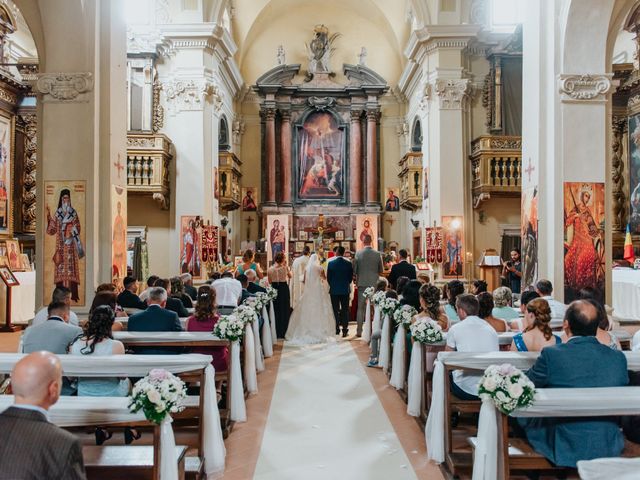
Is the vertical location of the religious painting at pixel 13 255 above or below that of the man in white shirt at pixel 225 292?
above

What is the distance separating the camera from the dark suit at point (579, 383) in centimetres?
383

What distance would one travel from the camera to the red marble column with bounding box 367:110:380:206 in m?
23.2

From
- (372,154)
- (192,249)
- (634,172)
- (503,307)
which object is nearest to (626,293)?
(634,172)

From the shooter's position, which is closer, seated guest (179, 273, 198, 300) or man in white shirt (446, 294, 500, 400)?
man in white shirt (446, 294, 500, 400)

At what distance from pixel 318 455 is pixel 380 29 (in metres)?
21.2

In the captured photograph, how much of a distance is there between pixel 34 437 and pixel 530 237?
8.28 metres

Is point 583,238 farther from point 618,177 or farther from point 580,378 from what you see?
point 618,177

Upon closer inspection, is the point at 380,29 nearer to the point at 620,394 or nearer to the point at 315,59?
the point at 315,59

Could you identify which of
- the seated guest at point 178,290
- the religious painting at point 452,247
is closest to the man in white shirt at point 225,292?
the seated guest at point 178,290

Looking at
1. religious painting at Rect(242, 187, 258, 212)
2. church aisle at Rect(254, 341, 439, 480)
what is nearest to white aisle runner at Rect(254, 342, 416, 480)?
church aisle at Rect(254, 341, 439, 480)

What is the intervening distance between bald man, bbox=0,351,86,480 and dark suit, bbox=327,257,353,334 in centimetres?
951

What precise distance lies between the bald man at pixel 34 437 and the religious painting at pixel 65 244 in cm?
671

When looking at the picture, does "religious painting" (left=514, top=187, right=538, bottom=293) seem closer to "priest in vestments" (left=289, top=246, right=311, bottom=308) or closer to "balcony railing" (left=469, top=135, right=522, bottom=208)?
"priest in vestments" (left=289, top=246, right=311, bottom=308)

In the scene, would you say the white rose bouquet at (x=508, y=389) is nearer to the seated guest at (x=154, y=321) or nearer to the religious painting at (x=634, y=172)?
the seated guest at (x=154, y=321)
